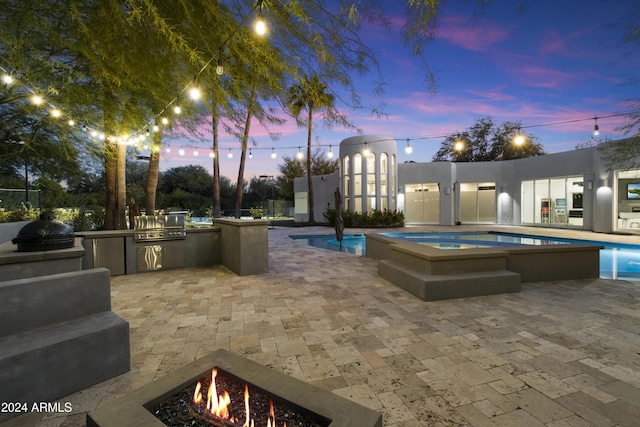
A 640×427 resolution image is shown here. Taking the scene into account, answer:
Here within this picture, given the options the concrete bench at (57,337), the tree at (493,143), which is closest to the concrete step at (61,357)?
the concrete bench at (57,337)

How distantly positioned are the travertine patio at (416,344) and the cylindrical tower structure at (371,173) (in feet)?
39.3

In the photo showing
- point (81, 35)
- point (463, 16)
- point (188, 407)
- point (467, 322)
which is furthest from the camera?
point (467, 322)

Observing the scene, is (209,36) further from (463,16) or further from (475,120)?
(475,120)

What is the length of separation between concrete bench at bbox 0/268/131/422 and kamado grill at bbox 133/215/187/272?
3682mm

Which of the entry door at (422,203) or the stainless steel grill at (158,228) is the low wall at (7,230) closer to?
the stainless steel grill at (158,228)

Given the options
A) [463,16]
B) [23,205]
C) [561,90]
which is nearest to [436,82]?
[463,16]

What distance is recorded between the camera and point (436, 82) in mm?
2510

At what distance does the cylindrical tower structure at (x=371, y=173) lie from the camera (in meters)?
16.4

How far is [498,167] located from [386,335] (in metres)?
17.7

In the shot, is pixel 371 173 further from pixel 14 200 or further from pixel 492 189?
pixel 14 200

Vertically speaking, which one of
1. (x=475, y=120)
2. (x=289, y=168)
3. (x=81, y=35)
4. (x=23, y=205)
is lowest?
(x=23, y=205)

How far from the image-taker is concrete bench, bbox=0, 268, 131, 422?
70.5 inches

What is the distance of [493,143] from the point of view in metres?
27.4

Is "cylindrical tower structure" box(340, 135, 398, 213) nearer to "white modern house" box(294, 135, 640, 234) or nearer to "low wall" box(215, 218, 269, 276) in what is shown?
"white modern house" box(294, 135, 640, 234)
